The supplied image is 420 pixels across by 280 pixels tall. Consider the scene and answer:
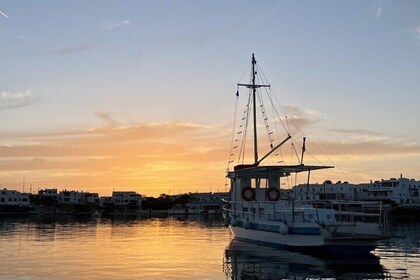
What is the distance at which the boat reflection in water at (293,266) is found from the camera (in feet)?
77.3

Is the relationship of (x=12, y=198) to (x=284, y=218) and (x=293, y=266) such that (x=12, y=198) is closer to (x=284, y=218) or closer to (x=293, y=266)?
(x=284, y=218)

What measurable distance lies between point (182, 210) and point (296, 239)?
134 m

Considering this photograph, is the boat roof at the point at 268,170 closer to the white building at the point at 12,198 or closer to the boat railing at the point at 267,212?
the boat railing at the point at 267,212

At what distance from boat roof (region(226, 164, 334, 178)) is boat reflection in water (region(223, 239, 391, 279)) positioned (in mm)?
7572

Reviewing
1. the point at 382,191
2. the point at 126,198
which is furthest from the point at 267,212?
the point at 126,198

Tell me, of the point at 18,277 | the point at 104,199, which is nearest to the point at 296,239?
the point at 18,277

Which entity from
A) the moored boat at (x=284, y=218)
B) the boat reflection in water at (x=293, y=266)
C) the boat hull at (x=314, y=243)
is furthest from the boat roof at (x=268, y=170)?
the boat reflection in water at (x=293, y=266)

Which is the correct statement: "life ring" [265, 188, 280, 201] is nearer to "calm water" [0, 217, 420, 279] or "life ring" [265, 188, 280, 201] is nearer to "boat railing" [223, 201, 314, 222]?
"boat railing" [223, 201, 314, 222]

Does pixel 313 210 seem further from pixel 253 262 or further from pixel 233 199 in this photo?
pixel 233 199

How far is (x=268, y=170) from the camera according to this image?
41.6 m

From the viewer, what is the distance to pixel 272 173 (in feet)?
142

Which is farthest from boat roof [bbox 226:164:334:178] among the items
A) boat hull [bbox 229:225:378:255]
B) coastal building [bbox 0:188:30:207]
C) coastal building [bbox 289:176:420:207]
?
coastal building [bbox 0:188:30:207]

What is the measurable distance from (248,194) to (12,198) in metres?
140

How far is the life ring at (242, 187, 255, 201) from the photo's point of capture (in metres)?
41.8
